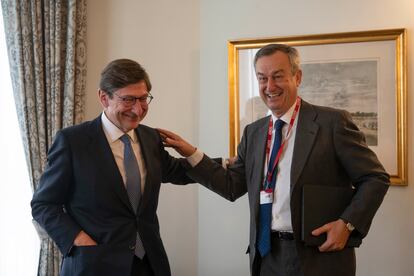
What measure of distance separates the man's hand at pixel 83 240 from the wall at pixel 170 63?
4.08 ft

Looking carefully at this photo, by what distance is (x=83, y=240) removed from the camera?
58.9 inches

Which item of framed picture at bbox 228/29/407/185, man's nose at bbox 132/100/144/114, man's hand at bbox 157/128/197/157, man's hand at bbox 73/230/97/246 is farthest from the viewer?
framed picture at bbox 228/29/407/185

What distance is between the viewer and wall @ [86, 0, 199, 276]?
2.68 metres

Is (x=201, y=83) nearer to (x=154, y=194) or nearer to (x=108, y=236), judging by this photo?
(x=154, y=194)

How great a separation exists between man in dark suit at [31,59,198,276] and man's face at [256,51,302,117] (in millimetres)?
525

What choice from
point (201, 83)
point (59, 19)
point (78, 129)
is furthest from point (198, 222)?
point (59, 19)

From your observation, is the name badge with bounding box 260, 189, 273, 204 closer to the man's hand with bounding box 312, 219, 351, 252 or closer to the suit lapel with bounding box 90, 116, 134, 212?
the man's hand with bounding box 312, 219, 351, 252

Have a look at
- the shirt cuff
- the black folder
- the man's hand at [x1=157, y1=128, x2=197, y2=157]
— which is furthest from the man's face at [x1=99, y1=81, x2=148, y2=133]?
the black folder

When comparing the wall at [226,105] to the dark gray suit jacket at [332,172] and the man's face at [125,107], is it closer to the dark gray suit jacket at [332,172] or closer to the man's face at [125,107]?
the dark gray suit jacket at [332,172]

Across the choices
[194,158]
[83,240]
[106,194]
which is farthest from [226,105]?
[83,240]

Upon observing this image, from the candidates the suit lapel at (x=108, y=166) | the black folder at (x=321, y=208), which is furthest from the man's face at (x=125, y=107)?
the black folder at (x=321, y=208)

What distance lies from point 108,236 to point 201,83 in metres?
1.40

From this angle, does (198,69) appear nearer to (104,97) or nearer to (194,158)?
(194,158)

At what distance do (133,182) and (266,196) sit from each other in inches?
22.4
